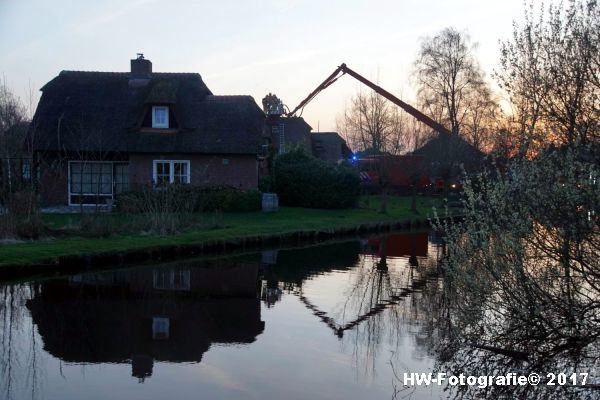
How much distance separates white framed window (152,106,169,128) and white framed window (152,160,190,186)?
73.9 inches

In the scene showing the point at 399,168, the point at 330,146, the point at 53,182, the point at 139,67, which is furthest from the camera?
the point at 330,146

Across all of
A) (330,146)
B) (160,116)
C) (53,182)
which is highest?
(330,146)

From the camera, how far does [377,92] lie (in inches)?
1949

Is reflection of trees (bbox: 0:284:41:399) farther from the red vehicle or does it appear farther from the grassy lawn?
the red vehicle

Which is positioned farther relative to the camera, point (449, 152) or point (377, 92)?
point (377, 92)

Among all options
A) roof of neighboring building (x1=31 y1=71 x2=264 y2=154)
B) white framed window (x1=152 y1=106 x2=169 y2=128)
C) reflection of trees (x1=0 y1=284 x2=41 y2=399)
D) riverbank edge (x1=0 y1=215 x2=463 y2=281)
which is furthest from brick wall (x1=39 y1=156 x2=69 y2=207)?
reflection of trees (x1=0 y1=284 x2=41 y2=399)

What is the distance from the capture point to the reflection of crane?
45.7m

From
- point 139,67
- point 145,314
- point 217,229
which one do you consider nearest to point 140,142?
point 139,67

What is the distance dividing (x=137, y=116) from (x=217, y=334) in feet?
77.9

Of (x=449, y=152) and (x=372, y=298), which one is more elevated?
(x=449, y=152)

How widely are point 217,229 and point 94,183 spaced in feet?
34.4

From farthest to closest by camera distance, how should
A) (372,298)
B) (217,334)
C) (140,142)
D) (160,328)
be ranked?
(140,142) < (372,298) < (160,328) < (217,334)

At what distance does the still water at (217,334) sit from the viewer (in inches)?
360

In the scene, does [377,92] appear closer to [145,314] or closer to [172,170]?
[172,170]
